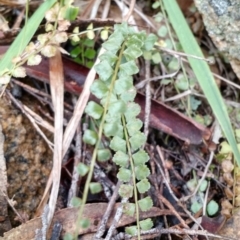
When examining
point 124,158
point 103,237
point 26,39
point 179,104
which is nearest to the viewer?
point 124,158

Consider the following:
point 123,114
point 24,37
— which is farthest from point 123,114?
point 24,37

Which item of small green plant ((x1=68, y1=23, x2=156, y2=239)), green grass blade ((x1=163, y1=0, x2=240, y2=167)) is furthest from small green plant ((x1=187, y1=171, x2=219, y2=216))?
small green plant ((x1=68, y1=23, x2=156, y2=239))

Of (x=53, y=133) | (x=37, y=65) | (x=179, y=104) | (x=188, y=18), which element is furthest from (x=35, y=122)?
(x=188, y=18)

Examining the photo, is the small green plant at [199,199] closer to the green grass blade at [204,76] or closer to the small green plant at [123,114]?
the green grass blade at [204,76]

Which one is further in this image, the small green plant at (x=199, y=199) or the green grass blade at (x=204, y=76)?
the small green plant at (x=199, y=199)

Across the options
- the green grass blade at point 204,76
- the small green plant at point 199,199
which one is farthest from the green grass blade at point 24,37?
the small green plant at point 199,199

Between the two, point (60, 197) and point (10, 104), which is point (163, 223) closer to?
point (60, 197)
